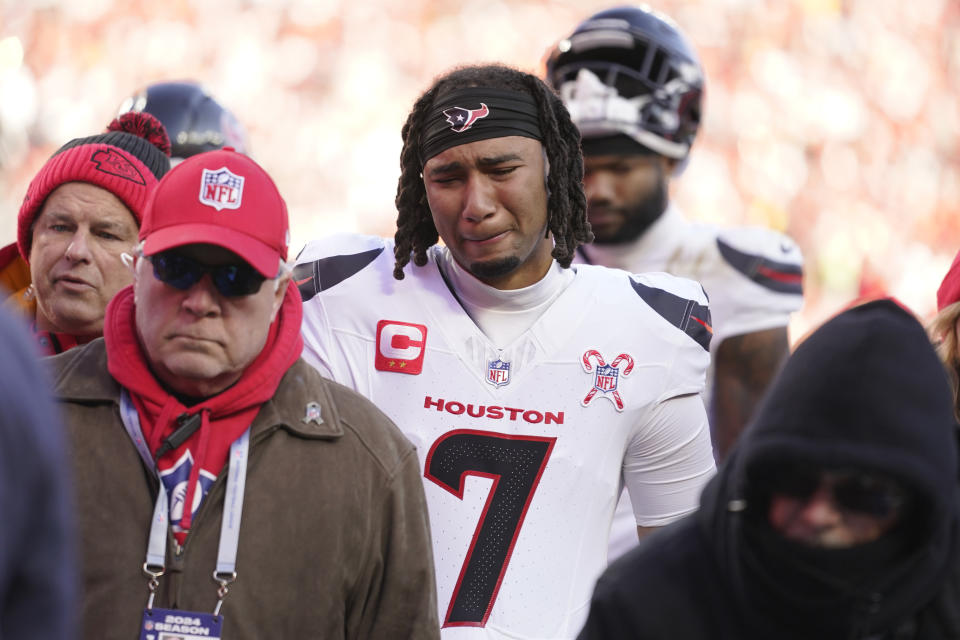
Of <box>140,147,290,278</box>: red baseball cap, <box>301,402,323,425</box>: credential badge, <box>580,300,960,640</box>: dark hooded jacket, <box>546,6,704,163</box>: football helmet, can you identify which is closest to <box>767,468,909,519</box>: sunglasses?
<box>580,300,960,640</box>: dark hooded jacket

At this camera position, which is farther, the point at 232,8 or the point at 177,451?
the point at 232,8

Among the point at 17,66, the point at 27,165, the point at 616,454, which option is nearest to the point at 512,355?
the point at 616,454

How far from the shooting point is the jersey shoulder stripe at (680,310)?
A: 3.51 m

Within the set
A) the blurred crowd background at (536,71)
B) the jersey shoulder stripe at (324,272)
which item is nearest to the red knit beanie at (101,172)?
the jersey shoulder stripe at (324,272)

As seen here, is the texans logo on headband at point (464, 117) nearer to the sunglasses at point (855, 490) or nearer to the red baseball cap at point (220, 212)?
the red baseball cap at point (220, 212)

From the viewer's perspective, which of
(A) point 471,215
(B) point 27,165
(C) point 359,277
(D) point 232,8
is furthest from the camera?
(D) point 232,8

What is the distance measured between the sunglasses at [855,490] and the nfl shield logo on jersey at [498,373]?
141 centimetres

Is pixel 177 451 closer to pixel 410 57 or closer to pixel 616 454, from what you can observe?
pixel 616 454

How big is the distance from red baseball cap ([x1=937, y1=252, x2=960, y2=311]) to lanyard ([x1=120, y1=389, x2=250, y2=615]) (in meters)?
1.81

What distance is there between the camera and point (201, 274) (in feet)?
8.70

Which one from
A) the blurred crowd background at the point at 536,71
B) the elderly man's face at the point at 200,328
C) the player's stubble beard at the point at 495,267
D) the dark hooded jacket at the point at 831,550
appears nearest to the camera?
the dark hooded jacket at the point at 831,550

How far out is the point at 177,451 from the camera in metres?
2.59

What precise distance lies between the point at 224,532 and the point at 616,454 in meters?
1.13

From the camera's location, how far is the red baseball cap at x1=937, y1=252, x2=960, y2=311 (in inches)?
135
